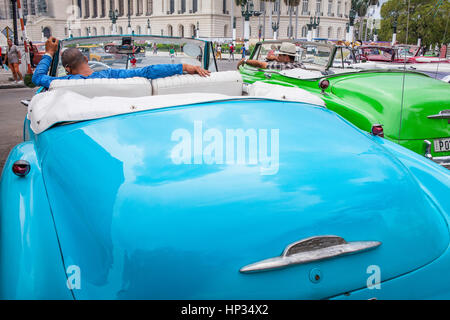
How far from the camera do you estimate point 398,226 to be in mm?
1585

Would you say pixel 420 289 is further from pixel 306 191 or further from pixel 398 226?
pixel 306 191

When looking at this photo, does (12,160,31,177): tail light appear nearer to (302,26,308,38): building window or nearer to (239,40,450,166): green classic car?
(239,40,450,166): green classic car

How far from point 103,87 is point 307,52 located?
507 centimetres

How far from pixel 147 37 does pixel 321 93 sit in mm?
2274

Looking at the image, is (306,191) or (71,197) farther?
(71,197)

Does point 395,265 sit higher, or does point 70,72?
point 70,72

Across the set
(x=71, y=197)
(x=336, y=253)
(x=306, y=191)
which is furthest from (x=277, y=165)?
(x=71, y=197)

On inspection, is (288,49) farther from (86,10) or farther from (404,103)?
(86,10)

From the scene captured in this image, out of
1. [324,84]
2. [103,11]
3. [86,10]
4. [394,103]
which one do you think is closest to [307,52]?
[324,84]

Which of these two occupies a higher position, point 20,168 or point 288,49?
point 288,49

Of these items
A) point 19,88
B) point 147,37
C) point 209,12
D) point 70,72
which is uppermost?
point 209,12

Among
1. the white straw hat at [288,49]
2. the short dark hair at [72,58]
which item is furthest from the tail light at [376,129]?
the white straw hat at [288,49]

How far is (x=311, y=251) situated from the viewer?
145cm

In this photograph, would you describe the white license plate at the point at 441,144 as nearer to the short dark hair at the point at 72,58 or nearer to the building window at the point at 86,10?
the short dark hair at the point at 72,58
